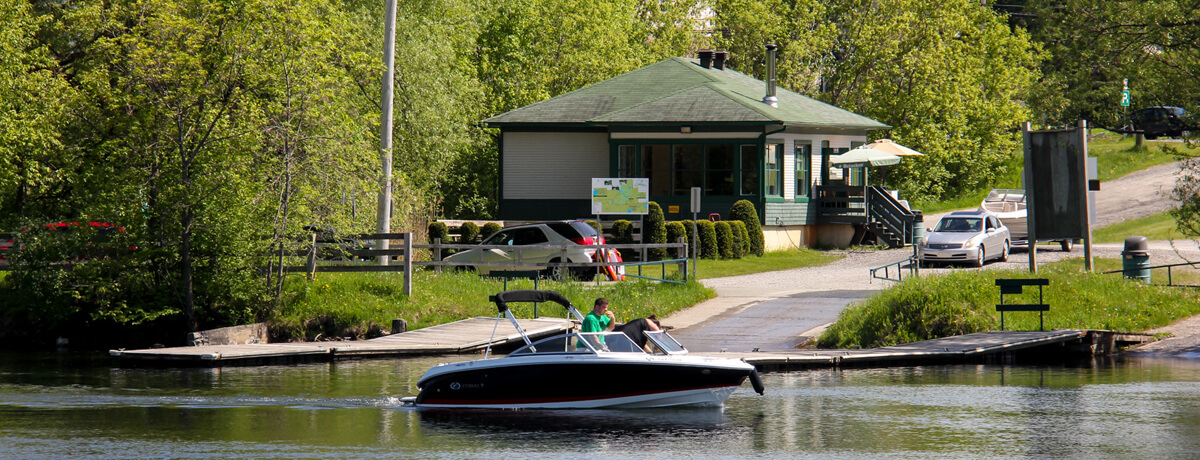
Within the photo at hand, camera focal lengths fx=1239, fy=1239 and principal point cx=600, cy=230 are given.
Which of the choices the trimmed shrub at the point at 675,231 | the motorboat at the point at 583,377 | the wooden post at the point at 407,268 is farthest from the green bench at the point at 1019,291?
the trimmed shrub at the point at 675,231

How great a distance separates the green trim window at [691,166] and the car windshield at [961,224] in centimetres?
703

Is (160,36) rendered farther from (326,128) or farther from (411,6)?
(411,6)

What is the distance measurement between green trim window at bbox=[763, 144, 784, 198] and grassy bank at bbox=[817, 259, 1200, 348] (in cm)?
1648

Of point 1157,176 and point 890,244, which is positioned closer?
point 890,244

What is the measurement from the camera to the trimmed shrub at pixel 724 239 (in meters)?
39.0

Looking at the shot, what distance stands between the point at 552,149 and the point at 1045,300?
75.4ft

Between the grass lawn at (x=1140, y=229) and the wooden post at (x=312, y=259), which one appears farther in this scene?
the grass lawn at (x=1140, y=229)

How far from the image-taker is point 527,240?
32.6 meters

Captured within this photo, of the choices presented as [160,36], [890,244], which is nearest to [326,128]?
[160,36]

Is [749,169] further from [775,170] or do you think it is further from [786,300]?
[786,300]

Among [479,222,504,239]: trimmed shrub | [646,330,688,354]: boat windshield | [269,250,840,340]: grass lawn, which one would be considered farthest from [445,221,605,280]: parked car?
[646,330,688,354]: boat windshield

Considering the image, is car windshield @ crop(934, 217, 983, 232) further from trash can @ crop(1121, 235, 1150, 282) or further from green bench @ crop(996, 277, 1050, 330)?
green bench @ crop(996, 277, 1050, 330)

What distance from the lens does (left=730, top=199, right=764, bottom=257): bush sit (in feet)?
133

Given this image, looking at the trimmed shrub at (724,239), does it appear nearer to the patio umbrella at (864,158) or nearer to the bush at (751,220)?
the bush at (751,220)
